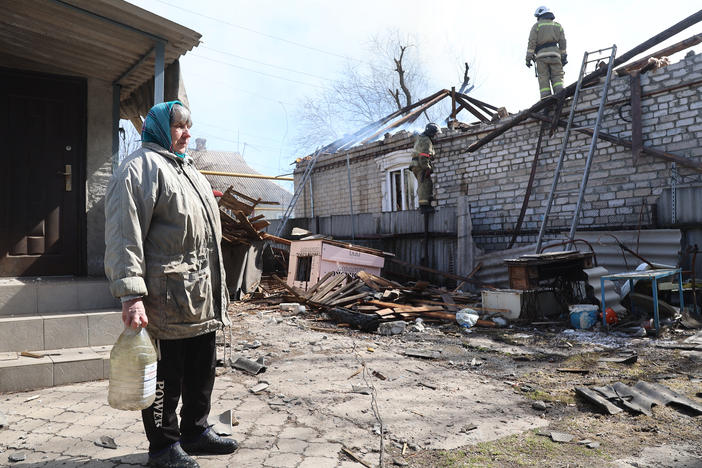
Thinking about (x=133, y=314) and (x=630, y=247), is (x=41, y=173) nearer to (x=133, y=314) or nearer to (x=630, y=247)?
(x=133, y=314)

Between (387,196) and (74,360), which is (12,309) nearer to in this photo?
(74,360)

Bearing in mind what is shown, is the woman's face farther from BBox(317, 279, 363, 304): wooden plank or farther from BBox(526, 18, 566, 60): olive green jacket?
BBox(526, 18, 566, 60): olive green jacket

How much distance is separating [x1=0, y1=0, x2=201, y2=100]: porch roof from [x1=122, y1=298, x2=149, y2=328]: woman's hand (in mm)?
3543

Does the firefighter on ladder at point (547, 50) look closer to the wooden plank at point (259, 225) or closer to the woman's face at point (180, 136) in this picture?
the wooden plank at point (259, 225)

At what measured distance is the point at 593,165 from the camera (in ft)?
32.7

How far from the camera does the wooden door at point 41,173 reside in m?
5.09

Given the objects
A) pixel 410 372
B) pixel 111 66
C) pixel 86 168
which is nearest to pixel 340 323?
pixel 410 372

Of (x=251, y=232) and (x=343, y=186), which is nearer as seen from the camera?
(x=251, y=232)

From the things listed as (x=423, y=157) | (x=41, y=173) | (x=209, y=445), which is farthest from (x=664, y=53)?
(x=41, y=173)

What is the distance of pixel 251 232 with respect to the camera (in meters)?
8.54

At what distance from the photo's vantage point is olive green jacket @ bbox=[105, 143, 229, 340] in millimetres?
2098

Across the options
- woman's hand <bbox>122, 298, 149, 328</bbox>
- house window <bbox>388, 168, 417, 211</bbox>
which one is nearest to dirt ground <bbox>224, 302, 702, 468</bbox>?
woman's hand <bbox>122, 298, 149, 328</bbox>

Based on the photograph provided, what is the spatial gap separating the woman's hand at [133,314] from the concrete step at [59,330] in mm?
2629

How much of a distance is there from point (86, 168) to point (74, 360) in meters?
2.72
